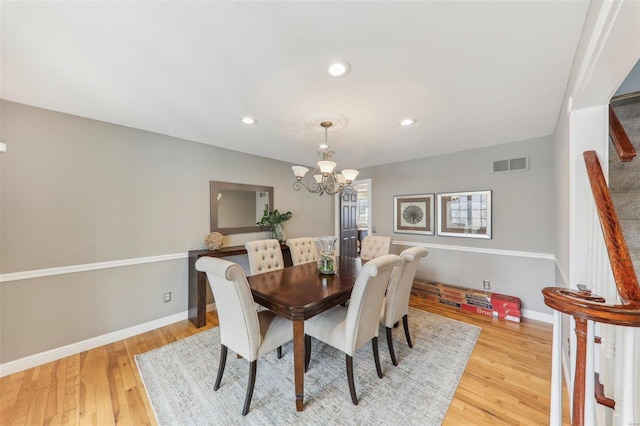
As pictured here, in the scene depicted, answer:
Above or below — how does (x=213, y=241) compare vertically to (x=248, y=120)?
below

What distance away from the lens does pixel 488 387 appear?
6.15 feet

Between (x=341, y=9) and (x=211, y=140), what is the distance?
2.59m

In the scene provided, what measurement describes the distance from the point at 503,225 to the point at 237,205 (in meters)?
4.06

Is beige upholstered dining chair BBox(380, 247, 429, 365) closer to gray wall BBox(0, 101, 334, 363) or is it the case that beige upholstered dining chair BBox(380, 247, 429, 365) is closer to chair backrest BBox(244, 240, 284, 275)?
chair backrest BBox(244, 240, 284, 275)

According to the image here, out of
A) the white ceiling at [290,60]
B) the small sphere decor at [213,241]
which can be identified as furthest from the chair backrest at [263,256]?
the white ceiling at [290,60]

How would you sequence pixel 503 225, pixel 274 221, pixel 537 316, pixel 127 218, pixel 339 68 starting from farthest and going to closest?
pixel 274 221
pixel 503 225
pixel 537 316
pixel 127 218
pixel 339 68

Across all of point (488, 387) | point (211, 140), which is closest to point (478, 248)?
point (488, 387)

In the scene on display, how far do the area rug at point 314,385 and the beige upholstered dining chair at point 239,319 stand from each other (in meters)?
0.17

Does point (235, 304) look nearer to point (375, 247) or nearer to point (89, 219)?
point (89, 219)

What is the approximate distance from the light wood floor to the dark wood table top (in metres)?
0.79

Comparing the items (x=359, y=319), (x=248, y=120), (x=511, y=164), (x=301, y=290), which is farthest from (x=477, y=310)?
(x=248, y=120)

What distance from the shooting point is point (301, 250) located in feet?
10.8

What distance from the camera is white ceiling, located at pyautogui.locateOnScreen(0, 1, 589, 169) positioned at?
1.19 m

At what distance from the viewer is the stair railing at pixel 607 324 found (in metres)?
0.76
